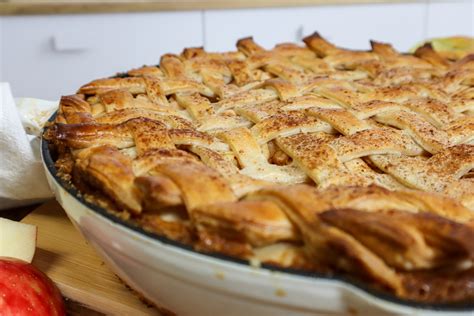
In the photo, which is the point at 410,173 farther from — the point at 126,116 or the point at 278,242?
the point at 126,116

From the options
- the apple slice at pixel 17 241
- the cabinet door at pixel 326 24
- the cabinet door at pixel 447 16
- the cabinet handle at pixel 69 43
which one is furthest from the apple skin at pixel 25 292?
the cabinet door at pixel 447 16

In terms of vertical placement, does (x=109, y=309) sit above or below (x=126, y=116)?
below

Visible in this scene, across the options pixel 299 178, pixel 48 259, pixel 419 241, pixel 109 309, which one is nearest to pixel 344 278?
pixel 419 241

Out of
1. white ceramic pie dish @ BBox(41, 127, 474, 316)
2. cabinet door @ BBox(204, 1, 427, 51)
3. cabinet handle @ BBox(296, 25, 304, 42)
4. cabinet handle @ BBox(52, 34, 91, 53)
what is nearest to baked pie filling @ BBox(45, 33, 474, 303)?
white ceramic pie dish @ BBox(41, 127, 474, 316)

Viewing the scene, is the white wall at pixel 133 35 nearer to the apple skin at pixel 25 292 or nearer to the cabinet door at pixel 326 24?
the cabinet door at pixel 326 24

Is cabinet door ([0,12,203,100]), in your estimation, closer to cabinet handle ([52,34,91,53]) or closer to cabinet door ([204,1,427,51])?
cabinet handle ([52,34,91,53])

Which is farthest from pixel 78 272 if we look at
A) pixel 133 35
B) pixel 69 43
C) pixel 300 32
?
pixel 300 32
